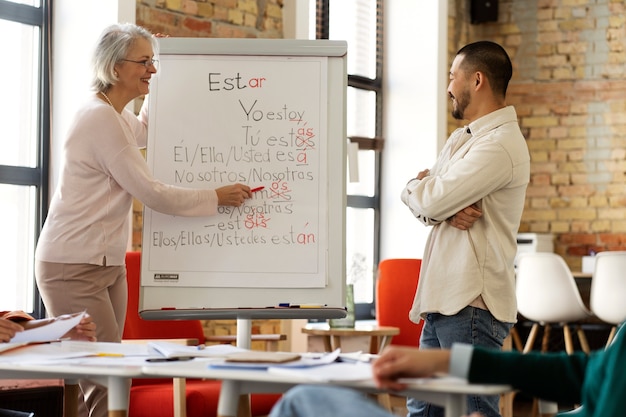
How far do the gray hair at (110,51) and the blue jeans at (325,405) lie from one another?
6.43ft

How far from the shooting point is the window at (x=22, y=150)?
461cm

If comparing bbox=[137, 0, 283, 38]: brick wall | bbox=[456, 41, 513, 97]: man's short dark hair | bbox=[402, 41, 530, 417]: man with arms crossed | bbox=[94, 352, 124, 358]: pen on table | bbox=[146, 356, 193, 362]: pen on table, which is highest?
bbox=[137, 0, 283, 38]: brick wall

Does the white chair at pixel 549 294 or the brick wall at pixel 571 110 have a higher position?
the brick wall at pixel 571 110

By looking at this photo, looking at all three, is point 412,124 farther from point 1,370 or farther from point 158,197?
point 1,370

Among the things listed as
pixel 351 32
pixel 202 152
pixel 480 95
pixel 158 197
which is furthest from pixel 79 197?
pixel 351 32

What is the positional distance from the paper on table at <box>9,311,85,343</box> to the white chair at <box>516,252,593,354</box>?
4.10 m

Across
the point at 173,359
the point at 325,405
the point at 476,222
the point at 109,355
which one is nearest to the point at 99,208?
the point at 109,355

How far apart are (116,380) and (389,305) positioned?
306 centimetres

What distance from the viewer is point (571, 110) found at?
7.37 metres

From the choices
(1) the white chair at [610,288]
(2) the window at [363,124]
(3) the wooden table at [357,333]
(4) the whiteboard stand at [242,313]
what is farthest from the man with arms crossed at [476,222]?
(2) the window at [363,124]

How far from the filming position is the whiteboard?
3420 millimetres

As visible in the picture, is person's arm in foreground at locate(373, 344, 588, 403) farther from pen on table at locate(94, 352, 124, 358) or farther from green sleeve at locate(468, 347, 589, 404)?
pen on table at locate(94, 352, 124, 358)

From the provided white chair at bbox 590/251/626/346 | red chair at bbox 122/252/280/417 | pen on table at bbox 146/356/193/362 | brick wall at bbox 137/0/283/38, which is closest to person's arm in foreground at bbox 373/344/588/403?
pen on table at bbox 146/356/193/362

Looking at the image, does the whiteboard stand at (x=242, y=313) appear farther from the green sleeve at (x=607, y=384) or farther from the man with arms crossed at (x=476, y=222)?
the green sleeve at (x=607, y=384)
